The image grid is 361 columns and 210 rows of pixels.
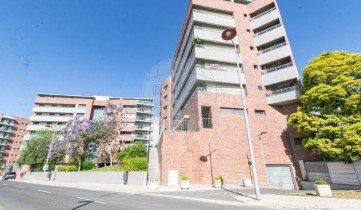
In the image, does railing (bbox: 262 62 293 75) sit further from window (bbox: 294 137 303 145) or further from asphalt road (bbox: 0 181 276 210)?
asphalt road (bbox: 0 181 276 210)

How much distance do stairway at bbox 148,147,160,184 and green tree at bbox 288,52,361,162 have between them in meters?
16.3

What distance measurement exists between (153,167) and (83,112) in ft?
151

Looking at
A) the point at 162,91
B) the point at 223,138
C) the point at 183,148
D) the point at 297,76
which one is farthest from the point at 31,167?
the point at 297,76

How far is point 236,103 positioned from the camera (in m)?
24.3

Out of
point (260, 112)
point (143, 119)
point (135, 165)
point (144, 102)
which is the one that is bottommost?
point (135, 165)

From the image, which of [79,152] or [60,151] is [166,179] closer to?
[79,152]

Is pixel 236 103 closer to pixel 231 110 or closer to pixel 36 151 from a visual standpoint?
pixel 231 110

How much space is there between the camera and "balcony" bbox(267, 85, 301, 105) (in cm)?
2289

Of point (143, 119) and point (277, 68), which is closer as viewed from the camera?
point (277, 68)

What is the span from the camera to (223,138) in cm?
2134

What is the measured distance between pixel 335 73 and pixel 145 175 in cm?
2241

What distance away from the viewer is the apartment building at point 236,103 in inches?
781

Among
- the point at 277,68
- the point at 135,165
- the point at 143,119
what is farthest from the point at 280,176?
the point at 143,119

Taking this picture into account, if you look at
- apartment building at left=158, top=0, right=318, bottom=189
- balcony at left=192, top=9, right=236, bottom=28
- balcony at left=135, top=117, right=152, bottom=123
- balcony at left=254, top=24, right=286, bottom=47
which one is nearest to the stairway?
apartment building at left=158, top=0, right=318, bottom=189
